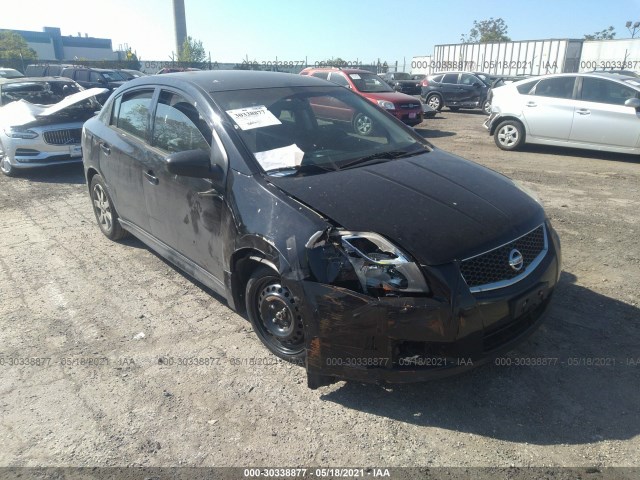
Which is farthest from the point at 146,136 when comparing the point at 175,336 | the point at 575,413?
the point at 575,413

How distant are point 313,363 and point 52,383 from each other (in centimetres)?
176

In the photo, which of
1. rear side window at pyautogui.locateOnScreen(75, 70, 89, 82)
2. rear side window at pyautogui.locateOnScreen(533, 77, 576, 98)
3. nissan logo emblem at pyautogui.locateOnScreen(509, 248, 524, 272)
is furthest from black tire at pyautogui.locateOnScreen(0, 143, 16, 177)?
rear side window at pyautogui.locateOnScreen(75, 70, 89, 82)

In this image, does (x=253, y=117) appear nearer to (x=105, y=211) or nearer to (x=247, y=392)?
(x=247, y=392)

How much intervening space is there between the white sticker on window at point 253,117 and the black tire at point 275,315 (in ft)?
3.44

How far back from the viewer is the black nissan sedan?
2.54m

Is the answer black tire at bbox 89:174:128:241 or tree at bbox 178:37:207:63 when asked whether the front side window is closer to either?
black tire at bbox 89:174:128:241

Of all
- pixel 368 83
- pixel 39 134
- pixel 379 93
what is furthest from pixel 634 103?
pixel 39 134

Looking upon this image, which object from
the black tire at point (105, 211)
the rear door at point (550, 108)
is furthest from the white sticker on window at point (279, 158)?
the rear door at point (550, 108)

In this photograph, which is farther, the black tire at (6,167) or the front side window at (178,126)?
the black tire at (6,167)

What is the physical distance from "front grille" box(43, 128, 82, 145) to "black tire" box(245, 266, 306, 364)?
672 cm

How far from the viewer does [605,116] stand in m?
9.02

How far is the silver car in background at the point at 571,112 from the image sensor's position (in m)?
8.90

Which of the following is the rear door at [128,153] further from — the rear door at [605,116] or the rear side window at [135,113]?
the rear door at [605,116]

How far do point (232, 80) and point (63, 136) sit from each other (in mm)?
5768
